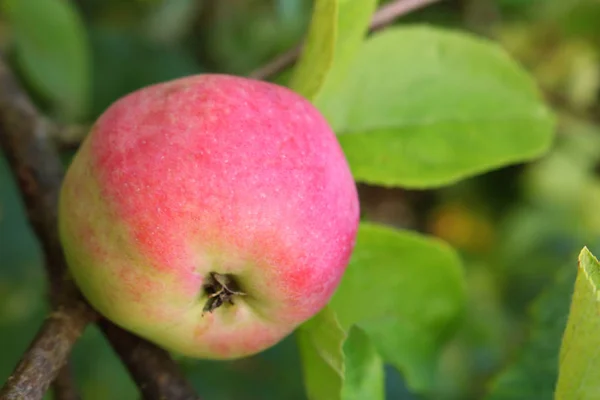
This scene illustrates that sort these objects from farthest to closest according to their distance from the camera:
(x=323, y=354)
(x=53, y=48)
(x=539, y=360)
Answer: (x=53, y=48), (x=539, y=360), (x=323, y=354)

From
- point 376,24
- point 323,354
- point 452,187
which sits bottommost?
point 452,187

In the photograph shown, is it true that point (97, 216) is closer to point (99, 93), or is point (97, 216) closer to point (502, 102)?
point (502, 102)

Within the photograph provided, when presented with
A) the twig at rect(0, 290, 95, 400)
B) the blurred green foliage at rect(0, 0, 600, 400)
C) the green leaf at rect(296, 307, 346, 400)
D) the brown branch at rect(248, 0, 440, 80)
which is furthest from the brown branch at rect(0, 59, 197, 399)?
the blurred green foliage at rect(0, 0, 600, 400)

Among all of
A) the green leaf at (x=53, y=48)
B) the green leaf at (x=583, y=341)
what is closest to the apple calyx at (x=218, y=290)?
the green leaf at (x=583, y=341)

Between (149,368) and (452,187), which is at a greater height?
(149,368)

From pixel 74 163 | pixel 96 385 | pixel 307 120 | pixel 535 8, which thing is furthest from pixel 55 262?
pixel 535 8

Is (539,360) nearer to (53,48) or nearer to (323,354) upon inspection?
(323,354)

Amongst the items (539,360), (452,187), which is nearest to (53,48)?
(539,360)
